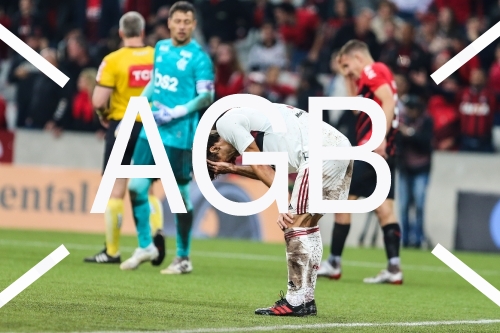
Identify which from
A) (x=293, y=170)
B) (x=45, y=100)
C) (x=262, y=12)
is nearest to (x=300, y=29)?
(x=262, y=12)

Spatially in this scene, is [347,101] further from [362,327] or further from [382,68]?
[362,327]

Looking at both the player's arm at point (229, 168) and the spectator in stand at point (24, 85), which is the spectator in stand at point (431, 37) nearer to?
the spectator in stand at point (24, 85)

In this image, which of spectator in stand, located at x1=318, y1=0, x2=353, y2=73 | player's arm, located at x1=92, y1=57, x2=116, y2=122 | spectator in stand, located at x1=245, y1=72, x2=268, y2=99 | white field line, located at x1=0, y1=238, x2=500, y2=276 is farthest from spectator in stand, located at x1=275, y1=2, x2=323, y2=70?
player's arm, located at x1=92, y1=57, x2=116, y2=122

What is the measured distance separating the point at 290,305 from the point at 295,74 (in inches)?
501

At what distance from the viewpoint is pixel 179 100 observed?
10297 mm

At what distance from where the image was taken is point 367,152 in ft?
28.0

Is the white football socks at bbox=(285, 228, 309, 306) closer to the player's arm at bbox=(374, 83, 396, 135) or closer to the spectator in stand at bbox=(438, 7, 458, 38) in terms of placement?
the player's arm at bbox=(374, 83, 396, 135)

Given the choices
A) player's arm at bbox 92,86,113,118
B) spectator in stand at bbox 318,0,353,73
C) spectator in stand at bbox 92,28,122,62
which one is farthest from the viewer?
spectator in stand at bbox 318,0,353,73

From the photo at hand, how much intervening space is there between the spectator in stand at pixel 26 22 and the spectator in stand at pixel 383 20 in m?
6.23

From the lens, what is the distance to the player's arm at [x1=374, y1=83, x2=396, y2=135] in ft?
33.9

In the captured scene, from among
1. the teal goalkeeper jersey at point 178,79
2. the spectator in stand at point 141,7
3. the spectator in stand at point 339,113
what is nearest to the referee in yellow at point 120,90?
the teal goalkeeper jersey at point 178,79

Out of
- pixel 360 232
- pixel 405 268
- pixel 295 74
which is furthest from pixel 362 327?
pixel 295 74

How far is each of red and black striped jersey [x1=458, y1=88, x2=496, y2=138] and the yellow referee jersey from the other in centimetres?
808

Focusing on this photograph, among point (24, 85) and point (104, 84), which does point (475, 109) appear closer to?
point (24, 85)
